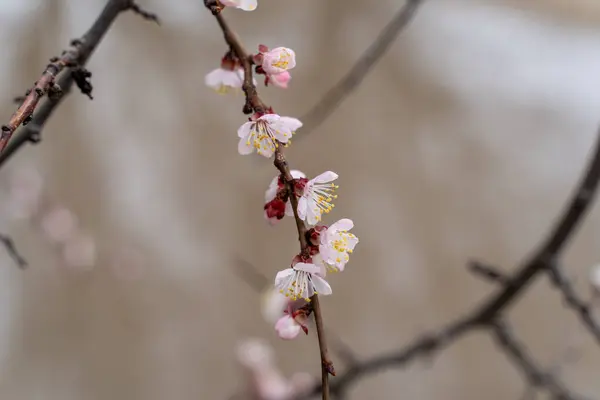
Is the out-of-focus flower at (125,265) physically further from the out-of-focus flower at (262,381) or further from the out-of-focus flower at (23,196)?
the out-of-focus flower at (262,381)

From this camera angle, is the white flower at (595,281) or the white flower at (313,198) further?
the white flower at (595,281)

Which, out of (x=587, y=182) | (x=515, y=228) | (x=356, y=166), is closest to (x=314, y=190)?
(x=587, y=182)

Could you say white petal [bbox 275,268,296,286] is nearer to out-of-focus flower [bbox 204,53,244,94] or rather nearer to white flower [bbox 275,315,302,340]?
white flower [bbox 275,315,302,340]

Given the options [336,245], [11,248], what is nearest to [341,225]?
[336,245]

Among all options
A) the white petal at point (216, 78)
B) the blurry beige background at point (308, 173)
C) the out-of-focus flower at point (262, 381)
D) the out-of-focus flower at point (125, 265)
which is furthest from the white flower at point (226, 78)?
the out-of-focus flower at point (125, 265)

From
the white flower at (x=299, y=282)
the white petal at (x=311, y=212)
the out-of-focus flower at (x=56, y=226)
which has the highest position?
the white petal at (x=311, y=212)

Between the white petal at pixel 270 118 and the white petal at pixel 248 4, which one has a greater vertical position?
the white petal at pixel 248 4
